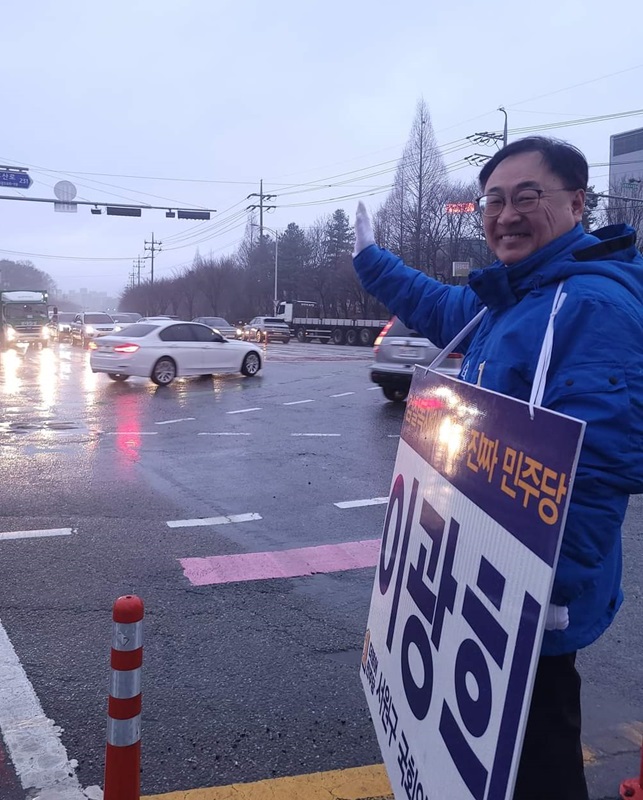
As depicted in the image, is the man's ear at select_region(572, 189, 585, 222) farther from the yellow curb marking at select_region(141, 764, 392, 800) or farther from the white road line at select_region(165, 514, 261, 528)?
the white road line at select_region(165, 514, 261, 528)

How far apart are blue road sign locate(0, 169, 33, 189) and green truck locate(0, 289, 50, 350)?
10.3 m

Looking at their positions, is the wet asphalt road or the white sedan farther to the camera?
the white sedan

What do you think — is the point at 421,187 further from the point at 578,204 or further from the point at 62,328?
the point at 578,204

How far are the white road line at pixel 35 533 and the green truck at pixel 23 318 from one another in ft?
122

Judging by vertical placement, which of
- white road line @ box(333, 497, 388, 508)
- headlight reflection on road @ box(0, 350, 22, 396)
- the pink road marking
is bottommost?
→ the pink road marking

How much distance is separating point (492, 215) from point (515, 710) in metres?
1.30

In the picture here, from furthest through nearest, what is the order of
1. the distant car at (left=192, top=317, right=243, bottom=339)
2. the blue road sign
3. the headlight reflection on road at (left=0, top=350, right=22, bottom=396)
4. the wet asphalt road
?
1. the distant car at (left=192, top=317, right=243, bottom=339)
2. the blue road sign
3. the headlight reflection on road at (left=0, top=350, right=22, bottom=396)
4. the wet asphalt road

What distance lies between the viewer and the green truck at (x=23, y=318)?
41.2 m

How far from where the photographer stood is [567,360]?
175cm

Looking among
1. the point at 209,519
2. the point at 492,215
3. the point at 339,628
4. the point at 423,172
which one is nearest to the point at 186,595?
the point at 339,628

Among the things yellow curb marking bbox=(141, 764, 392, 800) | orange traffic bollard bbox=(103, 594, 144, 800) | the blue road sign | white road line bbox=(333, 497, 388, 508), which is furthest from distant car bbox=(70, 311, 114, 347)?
orange traffic bollard bbox=(103, 594, 144, 800)

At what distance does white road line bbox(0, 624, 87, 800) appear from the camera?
2877mm

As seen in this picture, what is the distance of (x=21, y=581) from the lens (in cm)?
496

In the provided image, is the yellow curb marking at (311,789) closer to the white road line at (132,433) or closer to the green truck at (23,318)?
the white road line at (132,433)
